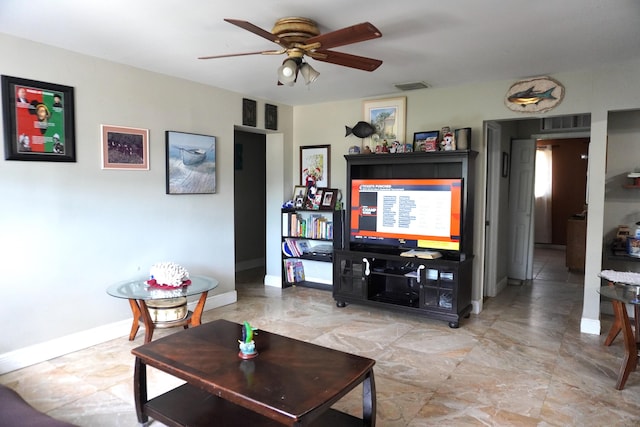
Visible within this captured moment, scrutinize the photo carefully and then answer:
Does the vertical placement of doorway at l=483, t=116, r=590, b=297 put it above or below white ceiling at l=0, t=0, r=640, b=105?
below

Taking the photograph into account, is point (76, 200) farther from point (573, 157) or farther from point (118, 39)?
point (573, 157)

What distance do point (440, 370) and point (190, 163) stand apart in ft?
9.58

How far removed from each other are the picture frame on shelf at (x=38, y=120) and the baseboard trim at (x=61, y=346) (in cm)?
139

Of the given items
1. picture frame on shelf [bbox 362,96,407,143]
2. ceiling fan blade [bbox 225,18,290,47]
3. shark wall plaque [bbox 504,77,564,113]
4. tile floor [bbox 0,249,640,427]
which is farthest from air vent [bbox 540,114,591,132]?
ceiling fan blade [bbox 225,18,290,47]

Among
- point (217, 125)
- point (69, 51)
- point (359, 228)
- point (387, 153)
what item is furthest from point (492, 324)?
point (69, 51)

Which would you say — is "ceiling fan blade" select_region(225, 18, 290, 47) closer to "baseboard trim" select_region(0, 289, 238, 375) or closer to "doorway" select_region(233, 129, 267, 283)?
"baseboard trim" select_region(0, 289, 238, 375)

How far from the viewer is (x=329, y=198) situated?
5145 mm

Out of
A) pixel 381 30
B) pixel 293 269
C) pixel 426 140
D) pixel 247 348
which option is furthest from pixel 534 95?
pixel 247 348

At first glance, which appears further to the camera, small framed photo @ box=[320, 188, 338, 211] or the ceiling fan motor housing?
small framed photo @ box=[320, 188, 338, 211]

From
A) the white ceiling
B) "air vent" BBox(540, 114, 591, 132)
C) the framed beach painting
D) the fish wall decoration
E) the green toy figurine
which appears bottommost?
the green toy figurine

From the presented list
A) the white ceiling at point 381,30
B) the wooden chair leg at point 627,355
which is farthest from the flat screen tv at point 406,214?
the wooden chair leg at point 627,355

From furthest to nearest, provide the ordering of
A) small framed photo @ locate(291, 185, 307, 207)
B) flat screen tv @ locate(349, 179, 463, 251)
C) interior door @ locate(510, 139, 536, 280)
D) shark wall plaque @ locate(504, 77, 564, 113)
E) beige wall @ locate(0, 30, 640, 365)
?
interior door @ locate(510, 139, 536, 280) < small framed photo @ locate(291, 185, 307, 207) < flat screen tv @ locate(349, 179, 463, 251) < shark wall plaque @ locate(504, 77, 564, 113) < beige wall @ locate(0, 30, 640, 365)

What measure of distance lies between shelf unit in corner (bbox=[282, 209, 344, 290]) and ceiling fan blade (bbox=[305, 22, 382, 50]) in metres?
2.85

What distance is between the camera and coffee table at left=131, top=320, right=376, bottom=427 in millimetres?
1761
